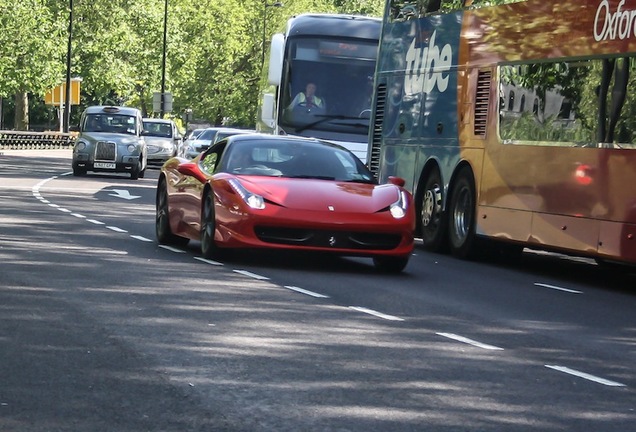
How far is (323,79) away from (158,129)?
2589cm

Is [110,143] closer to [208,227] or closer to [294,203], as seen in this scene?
[208,227]

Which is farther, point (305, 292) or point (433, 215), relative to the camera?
point (433, 215)

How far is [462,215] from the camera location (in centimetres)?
1938

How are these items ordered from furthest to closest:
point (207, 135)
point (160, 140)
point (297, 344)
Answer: point (160, 140)
point (207, 135)
point (297, 344)

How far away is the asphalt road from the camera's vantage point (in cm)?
717

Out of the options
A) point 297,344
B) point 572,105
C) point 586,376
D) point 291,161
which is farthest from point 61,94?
point 586,376

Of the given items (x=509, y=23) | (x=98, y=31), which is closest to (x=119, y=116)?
(x=509, y=23)

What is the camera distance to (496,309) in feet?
41.9

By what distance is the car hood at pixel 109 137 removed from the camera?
4131 centimetres

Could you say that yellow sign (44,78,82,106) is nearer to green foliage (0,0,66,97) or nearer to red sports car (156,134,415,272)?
green foliage (0,0,66,97)

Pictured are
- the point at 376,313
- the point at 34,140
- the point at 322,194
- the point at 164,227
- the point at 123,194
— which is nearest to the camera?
the point at 376,313

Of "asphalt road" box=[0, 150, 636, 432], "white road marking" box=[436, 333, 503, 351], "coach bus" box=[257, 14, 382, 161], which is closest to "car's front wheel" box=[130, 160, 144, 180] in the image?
"coach bus" box=[257, 14, 382, 161]

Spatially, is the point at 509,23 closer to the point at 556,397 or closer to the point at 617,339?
the point at 617,339

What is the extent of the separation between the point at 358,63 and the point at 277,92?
61.0 inches
